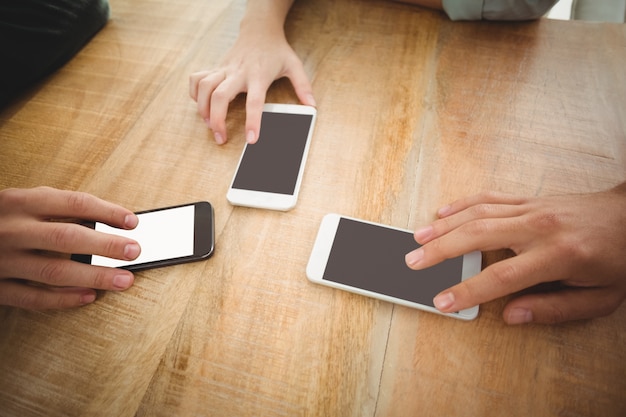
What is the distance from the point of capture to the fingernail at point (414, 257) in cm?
53

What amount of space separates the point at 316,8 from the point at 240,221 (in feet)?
1.99

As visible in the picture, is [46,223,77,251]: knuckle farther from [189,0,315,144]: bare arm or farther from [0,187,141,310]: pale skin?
[189,0,315,144]: bare arm

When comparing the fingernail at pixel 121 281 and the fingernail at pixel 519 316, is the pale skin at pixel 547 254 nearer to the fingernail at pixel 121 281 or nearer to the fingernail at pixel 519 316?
the fingernail at pixel 519 316

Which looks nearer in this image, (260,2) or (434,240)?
(434,240)

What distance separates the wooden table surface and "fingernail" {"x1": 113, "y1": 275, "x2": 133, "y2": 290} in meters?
0.01

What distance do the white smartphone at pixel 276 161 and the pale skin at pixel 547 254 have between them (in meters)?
0.24

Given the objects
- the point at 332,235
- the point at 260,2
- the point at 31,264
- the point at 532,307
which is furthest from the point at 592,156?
the point at 31,264

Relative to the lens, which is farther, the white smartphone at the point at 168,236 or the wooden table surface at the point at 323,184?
the white smartphone at the point at 168,236

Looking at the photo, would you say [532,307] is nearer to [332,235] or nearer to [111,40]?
[332,235]

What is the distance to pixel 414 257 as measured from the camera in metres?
0.53

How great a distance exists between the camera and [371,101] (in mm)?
728

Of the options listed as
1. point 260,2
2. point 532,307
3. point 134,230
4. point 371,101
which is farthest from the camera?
point 260,2

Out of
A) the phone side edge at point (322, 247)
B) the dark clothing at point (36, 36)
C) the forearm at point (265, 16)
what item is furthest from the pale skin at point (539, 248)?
the dark clothing at point (36, 36)

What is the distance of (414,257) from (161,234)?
408mm
